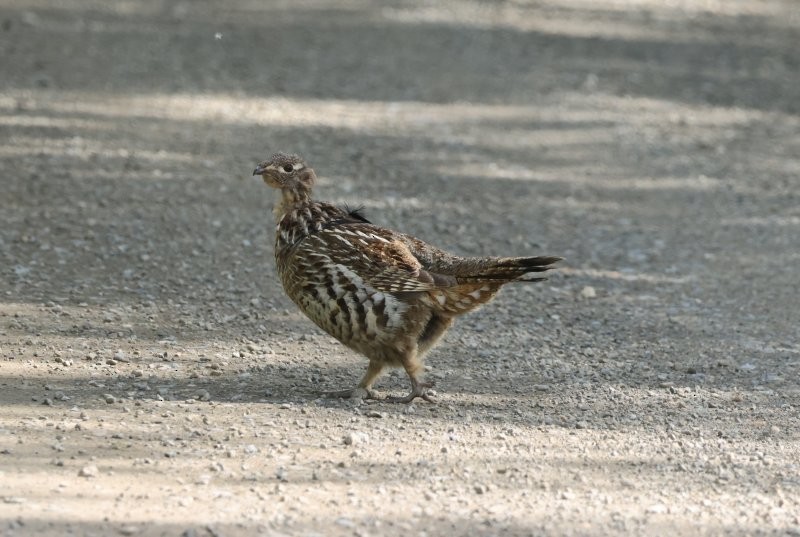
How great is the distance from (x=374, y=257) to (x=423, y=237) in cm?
333

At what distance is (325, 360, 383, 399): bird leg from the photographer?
6703 mm

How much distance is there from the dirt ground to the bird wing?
711 millimetres

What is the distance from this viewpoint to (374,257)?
21.4ft

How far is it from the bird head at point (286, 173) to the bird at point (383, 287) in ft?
0.94

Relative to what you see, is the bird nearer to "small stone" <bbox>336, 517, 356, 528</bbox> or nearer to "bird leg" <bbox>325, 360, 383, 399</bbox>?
"bird leg" <bbox>325, 360, 383, 399</bbox>

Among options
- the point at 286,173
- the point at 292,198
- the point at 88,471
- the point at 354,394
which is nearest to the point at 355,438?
the point at 354,394

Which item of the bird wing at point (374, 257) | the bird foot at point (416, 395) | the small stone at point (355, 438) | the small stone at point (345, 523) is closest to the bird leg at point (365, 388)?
the bird foot at point (416, 395)

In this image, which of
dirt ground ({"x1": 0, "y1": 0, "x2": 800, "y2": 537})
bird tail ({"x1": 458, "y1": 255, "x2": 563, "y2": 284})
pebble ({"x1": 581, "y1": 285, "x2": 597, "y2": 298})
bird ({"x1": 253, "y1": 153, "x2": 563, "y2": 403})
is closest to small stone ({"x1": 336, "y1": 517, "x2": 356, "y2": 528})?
dirt ground ({"x1": 0, "y1": 0, "x2": 800, "y2": 537})

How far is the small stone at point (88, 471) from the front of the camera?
541 centimetres

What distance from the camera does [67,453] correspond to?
566cm

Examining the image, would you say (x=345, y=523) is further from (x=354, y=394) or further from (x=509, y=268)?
(x=509, y=268)

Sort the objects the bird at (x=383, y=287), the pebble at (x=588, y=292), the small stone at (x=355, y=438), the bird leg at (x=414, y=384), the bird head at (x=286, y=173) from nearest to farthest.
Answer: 1. the small stone at (x=355, y=438)
2. the bird at (x=383, y=287)
3. the bird leg at (x=414, y=384)
4. the bird head at (x=286, y=173)
5. the pebble at (x=588, y=292)

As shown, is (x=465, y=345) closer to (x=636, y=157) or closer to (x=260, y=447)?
(x=260, y=447)

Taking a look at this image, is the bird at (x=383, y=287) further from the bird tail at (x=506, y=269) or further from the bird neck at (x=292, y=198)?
the bird neck at (x=292, y=198)
